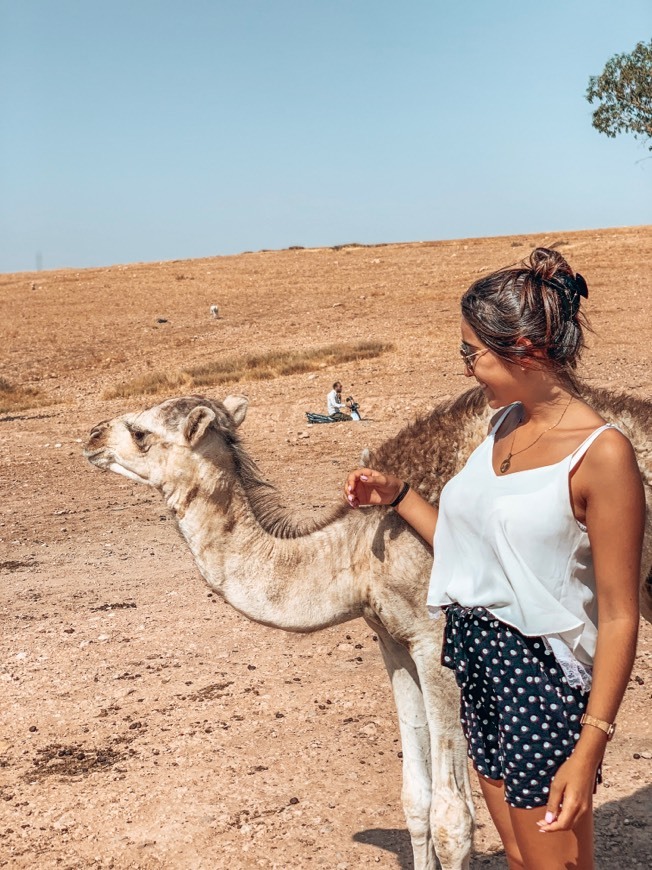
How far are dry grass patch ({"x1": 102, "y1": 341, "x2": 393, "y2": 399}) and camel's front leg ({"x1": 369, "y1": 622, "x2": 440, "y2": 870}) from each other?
17.7 metres


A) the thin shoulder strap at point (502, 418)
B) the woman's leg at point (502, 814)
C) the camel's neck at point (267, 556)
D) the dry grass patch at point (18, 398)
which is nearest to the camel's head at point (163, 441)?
the camel's neck at point (267, 556)

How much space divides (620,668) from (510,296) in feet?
3.34

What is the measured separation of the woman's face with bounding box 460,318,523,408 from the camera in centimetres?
285

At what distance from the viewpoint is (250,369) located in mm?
23422

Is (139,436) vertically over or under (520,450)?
under

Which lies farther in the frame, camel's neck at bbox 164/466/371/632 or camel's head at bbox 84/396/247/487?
camel's head at bbox 84/396/247/487

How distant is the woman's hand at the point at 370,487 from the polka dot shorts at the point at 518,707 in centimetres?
80

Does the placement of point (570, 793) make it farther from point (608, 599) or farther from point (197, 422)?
point (197, 422)

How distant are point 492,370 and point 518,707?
91cm

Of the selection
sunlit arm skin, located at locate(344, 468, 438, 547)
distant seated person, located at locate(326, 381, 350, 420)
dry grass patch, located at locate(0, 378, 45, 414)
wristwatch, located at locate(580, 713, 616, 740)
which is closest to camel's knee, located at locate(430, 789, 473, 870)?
sunlit arm skin, located at locate(344, 468, 438, 547)

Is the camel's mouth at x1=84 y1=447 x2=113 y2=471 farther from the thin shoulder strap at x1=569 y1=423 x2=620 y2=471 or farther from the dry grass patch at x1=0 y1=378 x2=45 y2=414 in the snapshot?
the dry grass patch at x1=0 y1=378 x2=45 y2=414

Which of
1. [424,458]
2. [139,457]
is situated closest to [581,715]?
[424,458]

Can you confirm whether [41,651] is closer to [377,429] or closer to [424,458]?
[424,458]

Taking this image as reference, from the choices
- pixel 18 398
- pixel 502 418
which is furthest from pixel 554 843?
pixel 18 398
